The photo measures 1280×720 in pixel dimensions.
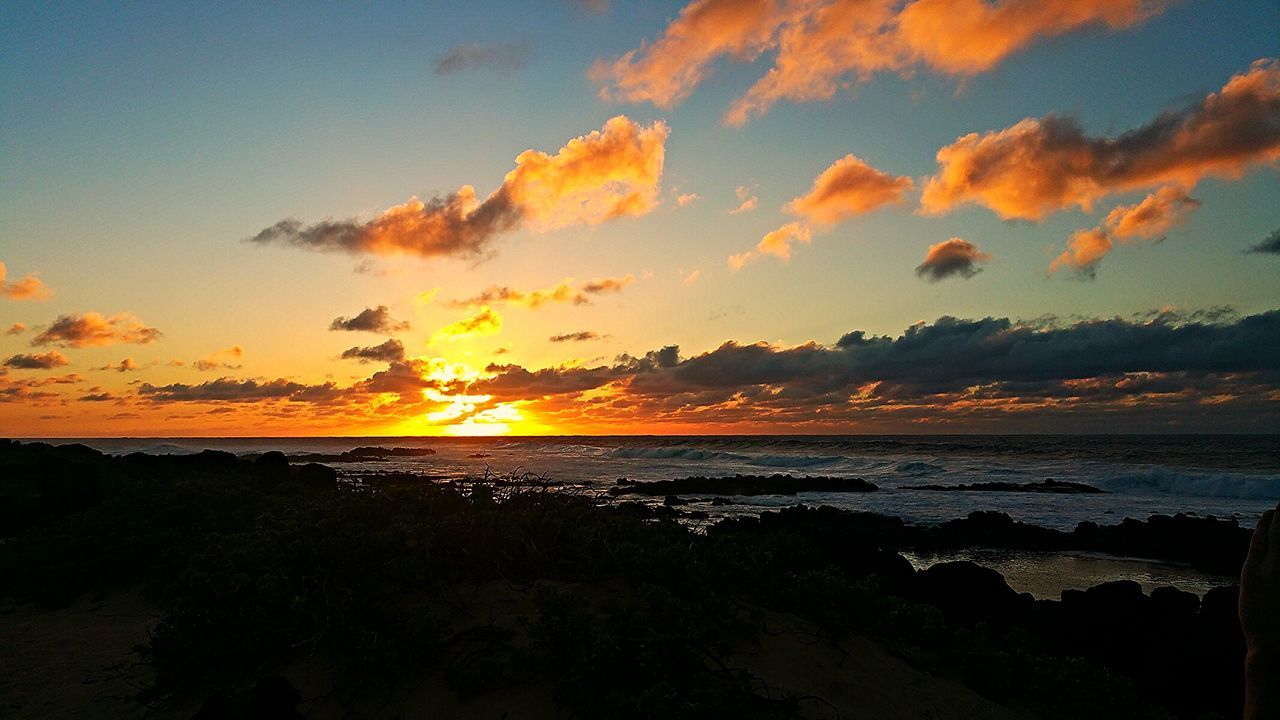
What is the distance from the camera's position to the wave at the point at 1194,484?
116 ft

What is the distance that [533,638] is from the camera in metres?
4.96

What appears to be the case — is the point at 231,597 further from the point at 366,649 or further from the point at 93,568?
the point at 93,568

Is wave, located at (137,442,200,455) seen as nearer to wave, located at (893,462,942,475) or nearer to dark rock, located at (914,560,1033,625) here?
wave, located at (893,462,942,475)

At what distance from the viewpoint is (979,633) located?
6473mm

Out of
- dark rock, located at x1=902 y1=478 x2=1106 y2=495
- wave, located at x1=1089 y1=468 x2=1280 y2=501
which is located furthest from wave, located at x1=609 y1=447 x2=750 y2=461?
wave, located at x1=1089 y1=468 x2=1280 y2=501

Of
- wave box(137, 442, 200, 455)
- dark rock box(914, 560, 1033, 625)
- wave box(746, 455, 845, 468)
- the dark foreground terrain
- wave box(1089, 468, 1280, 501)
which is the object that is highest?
wave box(137, 442, 200, 455)

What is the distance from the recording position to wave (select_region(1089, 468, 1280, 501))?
35.4 m

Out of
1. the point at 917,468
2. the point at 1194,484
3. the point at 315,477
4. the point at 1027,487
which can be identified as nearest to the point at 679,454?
the point at 917,468

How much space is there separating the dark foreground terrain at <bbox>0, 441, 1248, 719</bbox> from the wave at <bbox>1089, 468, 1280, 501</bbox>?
35705 millimetres

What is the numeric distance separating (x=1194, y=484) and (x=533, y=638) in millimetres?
45919

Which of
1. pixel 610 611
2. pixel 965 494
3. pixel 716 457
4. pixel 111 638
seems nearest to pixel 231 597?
pixel 610 611

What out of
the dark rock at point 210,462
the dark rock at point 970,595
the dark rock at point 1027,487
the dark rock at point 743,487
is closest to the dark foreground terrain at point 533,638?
the dark rock at point 970,595

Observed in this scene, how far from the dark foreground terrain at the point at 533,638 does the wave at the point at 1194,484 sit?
35705mm

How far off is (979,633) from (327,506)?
6063mm
